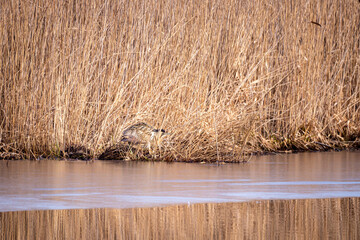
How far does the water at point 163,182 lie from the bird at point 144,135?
27 centimetres

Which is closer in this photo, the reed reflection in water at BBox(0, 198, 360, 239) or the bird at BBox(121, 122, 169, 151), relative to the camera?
the reed reflection in water at BBox(0, 198, 360, 239)

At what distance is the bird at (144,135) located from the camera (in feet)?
25.1

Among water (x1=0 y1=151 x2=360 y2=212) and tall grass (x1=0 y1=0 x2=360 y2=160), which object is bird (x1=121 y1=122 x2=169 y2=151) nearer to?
tall grass (x1=0 y1=0 x2=360 y2=160)

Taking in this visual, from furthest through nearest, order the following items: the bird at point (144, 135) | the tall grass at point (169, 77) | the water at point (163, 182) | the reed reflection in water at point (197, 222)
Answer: the tall grass at point (169, 77)
the bird at point (144, 135)
the water at point (163, 182)
the reed reflection in water at point (197, 222)

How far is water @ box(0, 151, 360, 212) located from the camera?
197 inches

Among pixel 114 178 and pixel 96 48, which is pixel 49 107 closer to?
pixel 96 48

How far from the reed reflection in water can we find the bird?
287 centimetres

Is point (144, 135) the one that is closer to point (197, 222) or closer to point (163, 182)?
point (163, 182)

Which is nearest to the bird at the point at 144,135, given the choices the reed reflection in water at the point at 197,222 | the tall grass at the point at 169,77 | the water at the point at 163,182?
the tall grass at the point at 169,77

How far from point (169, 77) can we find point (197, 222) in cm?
433

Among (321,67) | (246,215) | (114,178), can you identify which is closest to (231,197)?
(246,215)

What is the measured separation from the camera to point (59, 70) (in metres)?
8.18

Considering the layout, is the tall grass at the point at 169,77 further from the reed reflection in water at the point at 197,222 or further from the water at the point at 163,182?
the reed reflection in water at the point at 197,222

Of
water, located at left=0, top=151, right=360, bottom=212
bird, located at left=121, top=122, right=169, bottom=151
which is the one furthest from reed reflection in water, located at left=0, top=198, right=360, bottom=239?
bird, located at left=121, top=122, right=169, bottom=151
